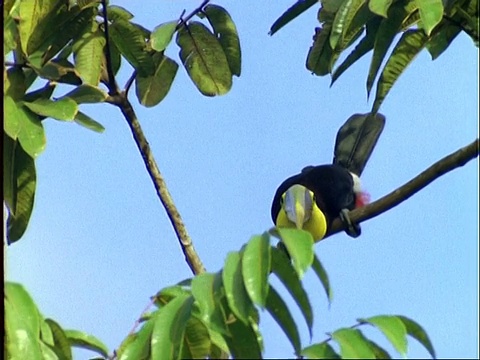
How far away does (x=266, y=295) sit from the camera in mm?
799

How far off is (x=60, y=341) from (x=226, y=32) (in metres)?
0.68

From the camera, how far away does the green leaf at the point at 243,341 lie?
743 mm

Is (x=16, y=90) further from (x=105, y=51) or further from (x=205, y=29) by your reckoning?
(x=205, y=29)

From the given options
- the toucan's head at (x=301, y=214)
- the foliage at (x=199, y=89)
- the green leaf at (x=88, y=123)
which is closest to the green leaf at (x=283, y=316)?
the foliage at (x=199, y=89)

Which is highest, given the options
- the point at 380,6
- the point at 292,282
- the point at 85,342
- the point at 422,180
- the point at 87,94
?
the point at 380,6

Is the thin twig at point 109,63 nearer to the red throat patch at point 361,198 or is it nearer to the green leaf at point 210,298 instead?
the green leaf at point 210,298

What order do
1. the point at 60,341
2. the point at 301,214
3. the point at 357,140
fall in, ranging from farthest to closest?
1. the point at 357,140
2. the point at 301,214
3. the point at 60,341

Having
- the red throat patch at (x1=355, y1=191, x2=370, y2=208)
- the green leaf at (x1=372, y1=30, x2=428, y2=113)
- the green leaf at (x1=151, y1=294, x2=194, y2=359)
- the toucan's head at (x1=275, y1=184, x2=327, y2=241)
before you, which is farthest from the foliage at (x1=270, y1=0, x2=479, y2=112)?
the red throat patch at (x1=355, y1=191, x2=370, y2=208)

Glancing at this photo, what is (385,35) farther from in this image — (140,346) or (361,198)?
(361,198)

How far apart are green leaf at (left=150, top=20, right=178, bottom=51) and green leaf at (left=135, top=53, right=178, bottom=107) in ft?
0.36

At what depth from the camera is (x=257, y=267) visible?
0.83m

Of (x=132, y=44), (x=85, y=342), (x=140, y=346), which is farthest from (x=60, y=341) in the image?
(x=132, y=44)

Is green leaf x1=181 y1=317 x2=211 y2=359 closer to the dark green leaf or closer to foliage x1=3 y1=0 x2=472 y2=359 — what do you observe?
foliage x1=3 y1=0 x2=472 y2=359

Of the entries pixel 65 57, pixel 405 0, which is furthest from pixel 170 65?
pixel 405 0
